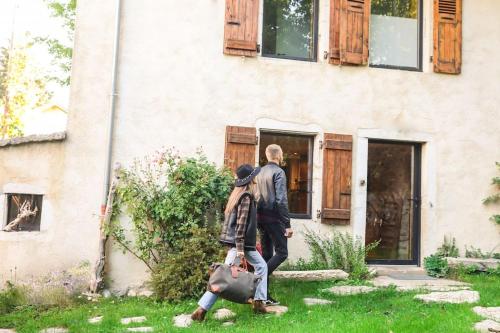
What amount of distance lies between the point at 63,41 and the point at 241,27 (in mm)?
8252

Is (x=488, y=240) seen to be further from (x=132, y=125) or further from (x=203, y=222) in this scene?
(x=132, y=125)

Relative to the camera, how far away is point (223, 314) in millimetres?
5746

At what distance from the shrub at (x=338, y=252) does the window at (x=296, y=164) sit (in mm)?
496

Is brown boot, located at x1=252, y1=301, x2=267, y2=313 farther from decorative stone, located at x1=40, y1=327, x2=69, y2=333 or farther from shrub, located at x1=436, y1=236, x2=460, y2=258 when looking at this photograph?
shrub, located at x1=436, y1=236, x2=460, y2=258

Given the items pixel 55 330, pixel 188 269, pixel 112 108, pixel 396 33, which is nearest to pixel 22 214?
pixel 112 108

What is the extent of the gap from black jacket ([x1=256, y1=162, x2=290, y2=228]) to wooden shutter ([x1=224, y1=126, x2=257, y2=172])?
1876 millimetres

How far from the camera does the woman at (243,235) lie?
544 cm

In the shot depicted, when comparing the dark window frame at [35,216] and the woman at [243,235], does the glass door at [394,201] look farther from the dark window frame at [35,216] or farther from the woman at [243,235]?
the dark window frame at [35,216]

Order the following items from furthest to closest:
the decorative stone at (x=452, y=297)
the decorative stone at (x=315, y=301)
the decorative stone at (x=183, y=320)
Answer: the decorative stone at (x=315, y=301) < the decorative stone at (x=452, y=297) < the decorative stone at (x=183, y=320)

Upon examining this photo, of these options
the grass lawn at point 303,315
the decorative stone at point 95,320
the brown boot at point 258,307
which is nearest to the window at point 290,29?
the grass lawn at point 303,315

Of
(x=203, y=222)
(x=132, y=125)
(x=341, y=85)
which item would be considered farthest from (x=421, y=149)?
(x=132, y=125)

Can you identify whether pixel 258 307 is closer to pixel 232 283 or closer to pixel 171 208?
pixel 232 283

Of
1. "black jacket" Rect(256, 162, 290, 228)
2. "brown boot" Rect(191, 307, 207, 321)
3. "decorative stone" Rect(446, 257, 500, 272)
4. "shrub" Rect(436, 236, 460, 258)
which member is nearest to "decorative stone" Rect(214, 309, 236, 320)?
"brown boot" Rect(191, 307, 207, 321)

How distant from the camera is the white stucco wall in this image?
7.56 meters
